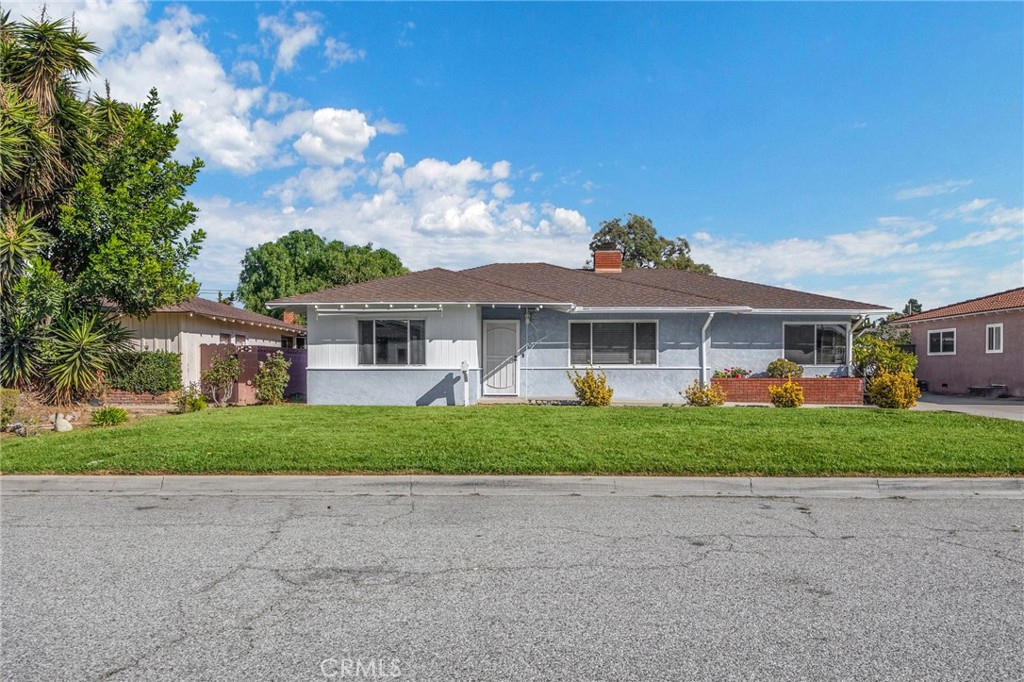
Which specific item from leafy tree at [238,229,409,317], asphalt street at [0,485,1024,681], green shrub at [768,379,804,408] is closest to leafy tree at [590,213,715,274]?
leafy tree at [238,229,409,317]

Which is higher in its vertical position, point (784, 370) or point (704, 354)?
point (704, 354)

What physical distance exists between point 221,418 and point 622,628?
1046cm

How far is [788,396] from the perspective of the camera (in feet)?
49.2

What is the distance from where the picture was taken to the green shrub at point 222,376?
1572cm

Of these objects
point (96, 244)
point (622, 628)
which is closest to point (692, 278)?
point (96, 244)

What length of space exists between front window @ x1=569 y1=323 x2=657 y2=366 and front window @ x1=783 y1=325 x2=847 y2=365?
3.94 meters

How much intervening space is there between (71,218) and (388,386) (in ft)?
23.8

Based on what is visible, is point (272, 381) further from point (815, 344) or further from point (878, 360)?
point (878, 360)

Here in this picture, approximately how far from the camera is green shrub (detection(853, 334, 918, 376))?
57.5 feet

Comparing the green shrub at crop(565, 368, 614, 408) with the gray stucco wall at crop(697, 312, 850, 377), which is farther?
the gray stucco wall at crop(697, 312, 850, 377)

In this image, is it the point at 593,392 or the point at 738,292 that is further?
the point at 738,292

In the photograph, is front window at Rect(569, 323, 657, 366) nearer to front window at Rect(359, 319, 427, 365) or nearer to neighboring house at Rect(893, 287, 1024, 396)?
front window at Rect(359, 319, 427, 365)

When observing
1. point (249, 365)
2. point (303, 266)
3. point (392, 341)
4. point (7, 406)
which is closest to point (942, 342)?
point (392, 341)

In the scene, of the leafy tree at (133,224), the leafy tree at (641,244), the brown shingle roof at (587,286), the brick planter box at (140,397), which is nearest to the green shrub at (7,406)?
the leafy tree at (133,224)
